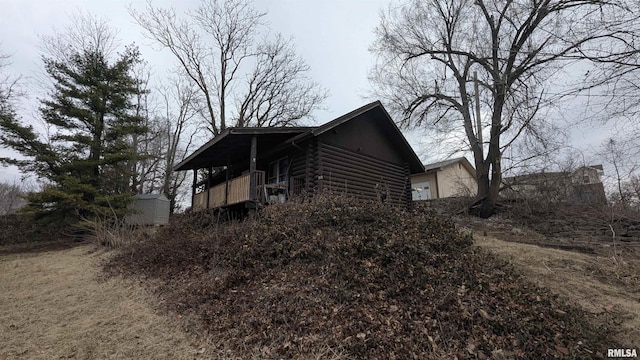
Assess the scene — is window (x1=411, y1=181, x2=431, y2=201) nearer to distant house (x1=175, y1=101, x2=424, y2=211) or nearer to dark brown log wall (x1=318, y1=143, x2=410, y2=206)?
distant house (x1=175, y1=101, x2=424, y2=211)

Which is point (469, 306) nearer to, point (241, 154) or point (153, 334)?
point (153, 334)

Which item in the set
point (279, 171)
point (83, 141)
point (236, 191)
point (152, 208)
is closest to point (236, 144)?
point (279, 171)

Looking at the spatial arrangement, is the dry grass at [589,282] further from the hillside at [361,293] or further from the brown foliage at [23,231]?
the brown foliage at [23,231]

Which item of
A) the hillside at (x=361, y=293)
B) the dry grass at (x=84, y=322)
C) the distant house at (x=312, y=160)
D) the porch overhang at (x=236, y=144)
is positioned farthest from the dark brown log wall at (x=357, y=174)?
the dry grass at (x=84, y=322)

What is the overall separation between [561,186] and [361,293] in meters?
14.4

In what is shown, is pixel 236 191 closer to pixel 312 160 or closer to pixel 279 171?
pixel 279 171

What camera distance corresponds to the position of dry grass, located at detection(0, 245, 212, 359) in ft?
13.6

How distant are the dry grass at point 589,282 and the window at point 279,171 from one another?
7917mm

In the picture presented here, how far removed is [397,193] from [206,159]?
9.30 meters

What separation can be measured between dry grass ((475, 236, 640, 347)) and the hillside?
19.4 inches

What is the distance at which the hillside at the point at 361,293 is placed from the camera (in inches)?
152

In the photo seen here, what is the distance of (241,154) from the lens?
573 inches

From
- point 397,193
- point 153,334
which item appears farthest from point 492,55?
point 153,334

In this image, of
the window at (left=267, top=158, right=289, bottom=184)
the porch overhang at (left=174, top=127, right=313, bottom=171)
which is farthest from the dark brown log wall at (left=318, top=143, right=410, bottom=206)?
the window at (left=267, top=158, right=289, bottom=184)
